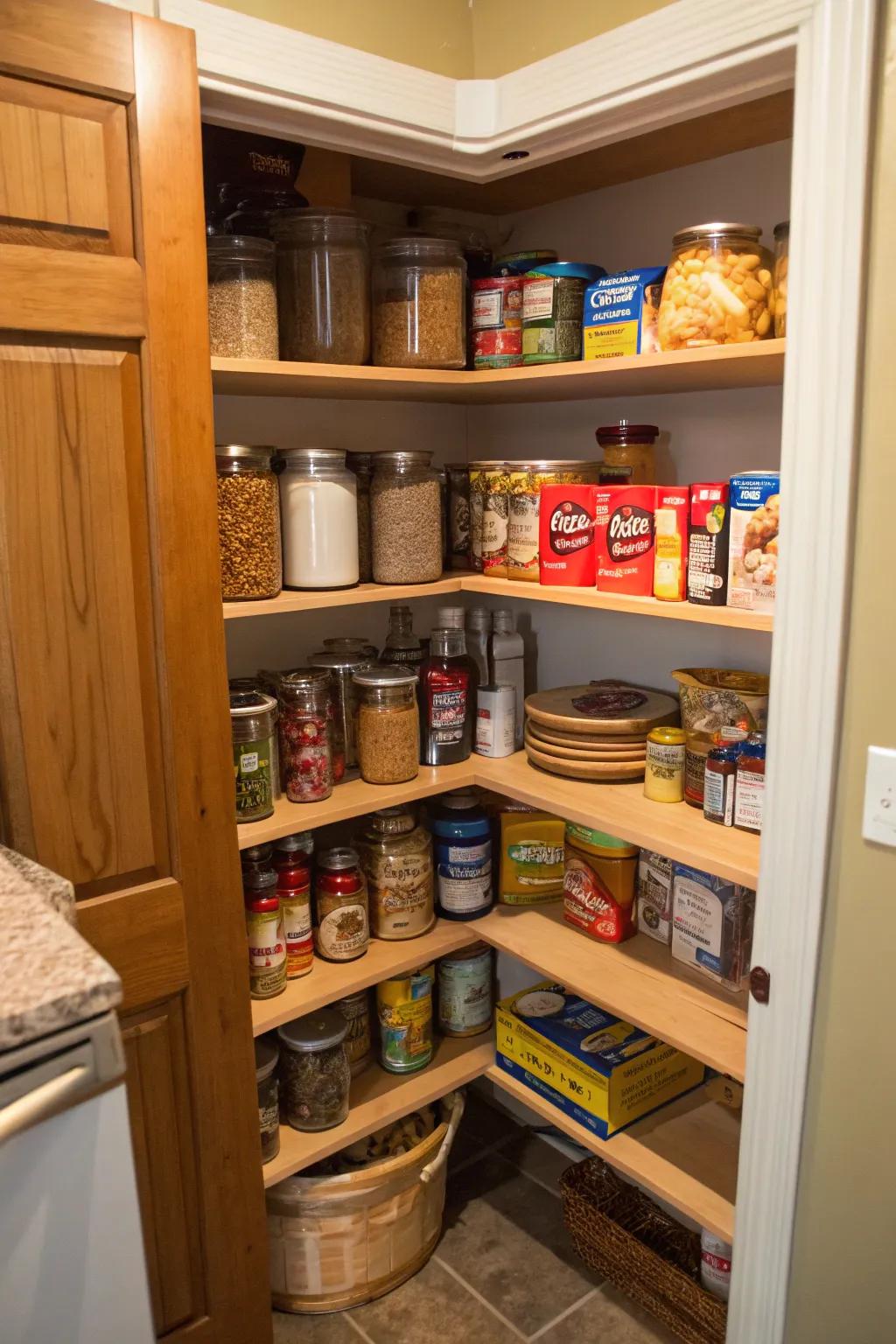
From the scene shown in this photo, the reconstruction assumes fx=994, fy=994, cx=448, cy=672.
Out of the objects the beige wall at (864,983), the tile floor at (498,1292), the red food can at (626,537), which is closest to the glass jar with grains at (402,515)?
the red food can at (626,537)

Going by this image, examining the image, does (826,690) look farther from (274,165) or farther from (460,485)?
(274,165)

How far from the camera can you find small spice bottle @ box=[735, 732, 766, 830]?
1.43 meters

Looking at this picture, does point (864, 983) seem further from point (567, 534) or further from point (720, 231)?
point (720, 231)

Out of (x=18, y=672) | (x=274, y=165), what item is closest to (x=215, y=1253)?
(x=18, y=672)

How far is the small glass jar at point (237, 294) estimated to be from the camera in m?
1.45

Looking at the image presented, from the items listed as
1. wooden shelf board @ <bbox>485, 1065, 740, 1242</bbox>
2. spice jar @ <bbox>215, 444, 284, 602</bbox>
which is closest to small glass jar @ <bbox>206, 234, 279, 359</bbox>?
spice jar @ <bbox>215, 444, 284, 602</bbox>

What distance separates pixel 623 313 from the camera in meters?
1.50

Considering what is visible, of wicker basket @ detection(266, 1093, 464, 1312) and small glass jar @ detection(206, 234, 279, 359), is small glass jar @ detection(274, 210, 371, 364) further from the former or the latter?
wicker basket @ detection(266, 1093, 464, 1312)

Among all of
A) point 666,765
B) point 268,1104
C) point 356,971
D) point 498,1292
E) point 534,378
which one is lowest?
point 498,1292

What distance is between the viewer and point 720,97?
1.25 m

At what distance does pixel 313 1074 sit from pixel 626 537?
1053mm

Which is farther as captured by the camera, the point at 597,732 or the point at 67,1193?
the point at 597,732

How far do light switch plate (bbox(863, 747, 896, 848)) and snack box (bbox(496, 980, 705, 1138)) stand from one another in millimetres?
766

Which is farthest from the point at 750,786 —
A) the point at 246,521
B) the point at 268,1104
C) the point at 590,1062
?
the point at 268,1104
